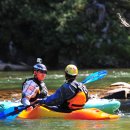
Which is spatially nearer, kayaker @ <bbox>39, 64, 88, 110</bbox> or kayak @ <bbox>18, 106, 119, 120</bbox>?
kayaker @ <bbox>39, 64, 88, 110</bbox>

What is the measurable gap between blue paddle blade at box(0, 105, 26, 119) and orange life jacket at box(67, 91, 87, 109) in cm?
110

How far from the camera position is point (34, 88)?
35.9 ft

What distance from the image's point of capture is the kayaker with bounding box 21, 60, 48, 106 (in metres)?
10.9

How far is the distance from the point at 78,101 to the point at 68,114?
0.34 meters

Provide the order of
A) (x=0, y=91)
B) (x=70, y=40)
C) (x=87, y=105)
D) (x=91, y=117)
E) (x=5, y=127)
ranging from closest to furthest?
(x=5, y=127)
(x=91, y=117)
(x=87, y=105)
(x=0, y=91)
(x=70, y=40)

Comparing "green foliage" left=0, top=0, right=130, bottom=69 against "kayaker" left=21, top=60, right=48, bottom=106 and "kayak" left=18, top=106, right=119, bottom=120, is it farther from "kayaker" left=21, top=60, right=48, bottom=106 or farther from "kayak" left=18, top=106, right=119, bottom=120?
"kayak" left=18, top=106, right=119, bottom=120

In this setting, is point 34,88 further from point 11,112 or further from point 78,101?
point 78,101

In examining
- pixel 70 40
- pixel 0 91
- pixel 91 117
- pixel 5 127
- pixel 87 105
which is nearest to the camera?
pixel 5 127

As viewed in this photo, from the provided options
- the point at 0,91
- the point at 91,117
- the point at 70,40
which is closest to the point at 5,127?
the point at 91,117

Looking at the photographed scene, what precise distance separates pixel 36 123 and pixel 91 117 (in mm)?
1118

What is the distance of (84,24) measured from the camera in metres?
41.3

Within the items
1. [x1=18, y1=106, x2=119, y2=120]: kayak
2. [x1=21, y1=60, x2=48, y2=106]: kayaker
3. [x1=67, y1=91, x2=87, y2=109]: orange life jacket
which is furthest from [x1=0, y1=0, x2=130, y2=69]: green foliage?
[x1=67, y1=91, x2=87, y2=109]: orange life jacket

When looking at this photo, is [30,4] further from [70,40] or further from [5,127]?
[5,127]

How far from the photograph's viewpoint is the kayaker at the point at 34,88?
10930mm
